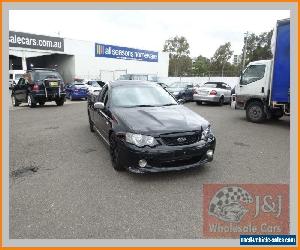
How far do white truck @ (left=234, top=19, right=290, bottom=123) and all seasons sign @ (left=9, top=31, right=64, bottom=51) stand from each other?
920 inches

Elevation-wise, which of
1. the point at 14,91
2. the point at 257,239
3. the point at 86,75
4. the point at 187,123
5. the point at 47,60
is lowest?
the point at 257,239

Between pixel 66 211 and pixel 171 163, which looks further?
pixel 171 163

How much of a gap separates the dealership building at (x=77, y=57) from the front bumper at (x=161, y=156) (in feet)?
87.5

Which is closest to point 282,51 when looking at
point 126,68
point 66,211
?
point 66,211

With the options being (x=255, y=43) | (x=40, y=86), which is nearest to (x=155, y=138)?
(x=40, y=86)

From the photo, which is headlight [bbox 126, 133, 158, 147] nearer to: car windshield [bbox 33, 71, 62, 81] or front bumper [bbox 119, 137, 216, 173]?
front bumper [bbox 119, 137, 216, 173]

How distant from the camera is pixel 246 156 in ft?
20.4

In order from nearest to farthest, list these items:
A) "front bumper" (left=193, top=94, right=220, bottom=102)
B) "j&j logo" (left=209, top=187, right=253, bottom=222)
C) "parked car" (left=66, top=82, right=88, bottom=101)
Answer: "j&j logo" (left=209, top=187, right=253, bottom=222)
"front bumper" (left=193, top=94, right=220, bottom=102)
"parked car" (left=66, top=82, right=88, bottom=101)

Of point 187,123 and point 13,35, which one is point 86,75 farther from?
point 187,123

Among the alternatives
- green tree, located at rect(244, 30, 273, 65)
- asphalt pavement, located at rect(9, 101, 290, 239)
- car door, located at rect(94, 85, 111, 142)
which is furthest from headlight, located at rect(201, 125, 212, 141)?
green tree, located at rect(244, 30, 273, 65)

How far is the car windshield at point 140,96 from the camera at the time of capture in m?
5.95

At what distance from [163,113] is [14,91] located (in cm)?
1404

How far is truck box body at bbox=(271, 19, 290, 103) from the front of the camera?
8.81m

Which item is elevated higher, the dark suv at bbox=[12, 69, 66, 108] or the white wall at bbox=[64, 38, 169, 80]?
the white wall at bbox=[64, 38, 169, 80]
